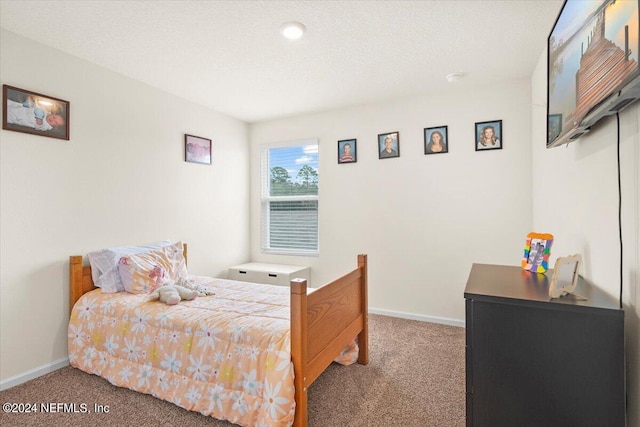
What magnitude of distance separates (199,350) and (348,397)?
3.24 ft

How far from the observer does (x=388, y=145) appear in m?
3.65

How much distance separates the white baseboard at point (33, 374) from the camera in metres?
2.19

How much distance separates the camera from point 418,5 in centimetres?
196

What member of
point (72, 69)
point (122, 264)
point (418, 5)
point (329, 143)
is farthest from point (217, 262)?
point (418, 5)

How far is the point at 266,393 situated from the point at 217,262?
2.54 metres

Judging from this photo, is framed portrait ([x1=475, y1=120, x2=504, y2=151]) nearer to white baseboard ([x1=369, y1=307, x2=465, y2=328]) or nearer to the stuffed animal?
white baseboard ([x1=369, y1=307, x2=465, y2=328])

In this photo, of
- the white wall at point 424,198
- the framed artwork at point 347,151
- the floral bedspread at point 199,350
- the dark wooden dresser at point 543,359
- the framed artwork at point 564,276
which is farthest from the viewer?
the framed artwork at point 347,151

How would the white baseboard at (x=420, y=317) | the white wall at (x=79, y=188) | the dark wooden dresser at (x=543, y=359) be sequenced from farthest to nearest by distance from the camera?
1. the white baseboard at (x=420, y=317)
2. the white wall at (x=79, y=188)
3. the dark wooden dresser at (x=543, y=359)

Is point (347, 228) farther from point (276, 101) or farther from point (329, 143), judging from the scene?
point (276, 101)

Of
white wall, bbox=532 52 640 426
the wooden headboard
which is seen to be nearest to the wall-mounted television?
white wall, bbox=532 52 640 426

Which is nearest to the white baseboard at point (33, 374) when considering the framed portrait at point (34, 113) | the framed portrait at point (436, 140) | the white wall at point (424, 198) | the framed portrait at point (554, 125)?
the framed portrait at point (34, 113)

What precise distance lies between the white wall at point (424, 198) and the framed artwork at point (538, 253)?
4.70ft

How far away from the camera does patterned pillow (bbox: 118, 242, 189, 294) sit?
257 cm

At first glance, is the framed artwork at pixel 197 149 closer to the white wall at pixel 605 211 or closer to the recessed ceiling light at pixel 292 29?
the recessed ceiling light at pixel 292 29
